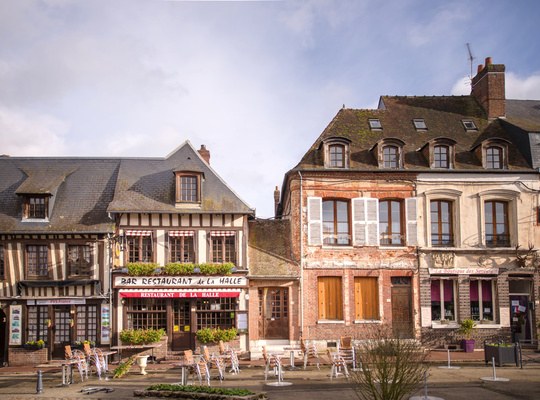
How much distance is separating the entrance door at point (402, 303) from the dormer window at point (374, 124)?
628 cm

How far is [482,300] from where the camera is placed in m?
24.1

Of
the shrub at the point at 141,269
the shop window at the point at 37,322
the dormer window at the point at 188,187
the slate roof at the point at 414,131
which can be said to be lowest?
the shop window at the point at 37,322

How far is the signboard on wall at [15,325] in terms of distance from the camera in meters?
22.4

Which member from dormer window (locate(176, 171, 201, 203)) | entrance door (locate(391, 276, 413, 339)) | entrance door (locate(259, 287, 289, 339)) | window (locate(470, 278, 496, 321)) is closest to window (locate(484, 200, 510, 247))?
window (locate(470, 278, 496, 321))

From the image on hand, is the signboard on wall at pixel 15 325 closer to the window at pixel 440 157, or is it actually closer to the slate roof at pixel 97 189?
the slate roof at pixel 97 189

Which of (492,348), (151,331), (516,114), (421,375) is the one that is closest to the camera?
(421,375)

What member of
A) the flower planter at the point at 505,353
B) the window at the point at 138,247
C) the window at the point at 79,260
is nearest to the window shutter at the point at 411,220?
the flower planter at the point at 505,353

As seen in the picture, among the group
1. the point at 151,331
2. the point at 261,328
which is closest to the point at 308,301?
the point at 261,328

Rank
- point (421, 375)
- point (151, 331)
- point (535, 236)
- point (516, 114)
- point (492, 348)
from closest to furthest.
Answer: point (421, 375)
point (492, 348)
point (151, 331)
point (535, 236)
point (516, 114)

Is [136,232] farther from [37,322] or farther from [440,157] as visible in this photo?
[440,157]

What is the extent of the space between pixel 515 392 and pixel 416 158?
11335mm

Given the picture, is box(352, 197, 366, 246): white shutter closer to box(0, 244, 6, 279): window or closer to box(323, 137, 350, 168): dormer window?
box(323, 137, 350, 168): dormer window

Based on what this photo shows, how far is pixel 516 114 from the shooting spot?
→ 91.2 feet

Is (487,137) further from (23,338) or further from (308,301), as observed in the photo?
(23,338)
